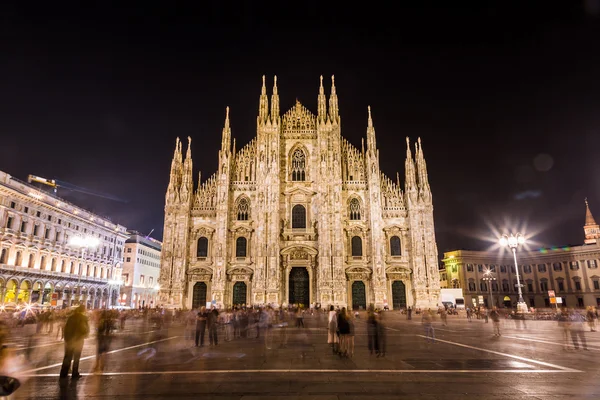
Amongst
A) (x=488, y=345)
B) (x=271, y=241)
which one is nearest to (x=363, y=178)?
(x=271, y=241)

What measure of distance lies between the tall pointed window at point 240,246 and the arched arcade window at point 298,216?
601cm

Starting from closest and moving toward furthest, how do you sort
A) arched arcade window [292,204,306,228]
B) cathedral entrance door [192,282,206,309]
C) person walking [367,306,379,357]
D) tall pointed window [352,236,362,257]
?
person walking [367,306,379,357], cathedral entrance door [192,282,206,309], tall pointed window [352,236,362,257], arched arcade window [292,204,306,228]

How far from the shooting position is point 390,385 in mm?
8906

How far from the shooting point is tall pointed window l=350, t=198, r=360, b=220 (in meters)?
45.8

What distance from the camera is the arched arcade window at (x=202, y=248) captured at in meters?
44.9

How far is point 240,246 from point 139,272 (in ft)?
176

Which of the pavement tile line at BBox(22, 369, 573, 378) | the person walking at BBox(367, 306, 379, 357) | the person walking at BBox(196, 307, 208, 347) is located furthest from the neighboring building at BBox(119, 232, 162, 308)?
the pavement tile line at BBox(22, 369, 573, 378)

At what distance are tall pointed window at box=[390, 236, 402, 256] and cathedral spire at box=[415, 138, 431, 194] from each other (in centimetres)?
638

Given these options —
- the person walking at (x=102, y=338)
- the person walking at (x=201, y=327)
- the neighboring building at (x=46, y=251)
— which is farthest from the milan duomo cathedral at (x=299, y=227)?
the person walking at (x=102, y=338)

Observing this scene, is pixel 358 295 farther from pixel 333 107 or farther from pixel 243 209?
pixel 333 107

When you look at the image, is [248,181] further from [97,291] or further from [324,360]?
[97,291]

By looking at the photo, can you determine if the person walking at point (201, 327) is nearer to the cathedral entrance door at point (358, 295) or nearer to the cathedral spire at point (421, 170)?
the cathedral entrance door at point (358, 295)

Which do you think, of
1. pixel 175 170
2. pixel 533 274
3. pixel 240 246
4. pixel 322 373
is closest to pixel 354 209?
pixel 240 246

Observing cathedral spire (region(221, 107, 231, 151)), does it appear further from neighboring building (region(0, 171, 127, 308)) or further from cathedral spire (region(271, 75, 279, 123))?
neighboring building (region(0, 171, 127, 308))
